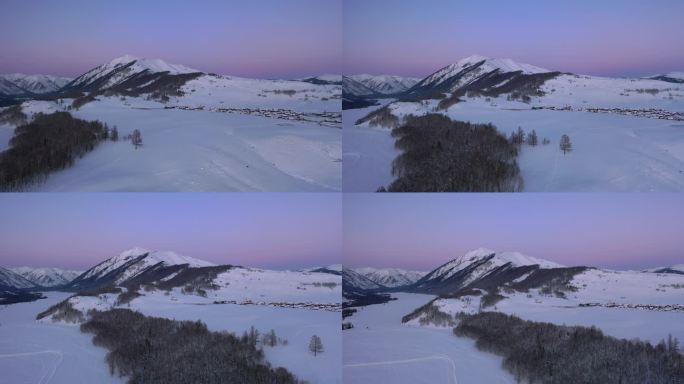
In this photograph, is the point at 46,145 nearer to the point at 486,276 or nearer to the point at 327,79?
the point at 327,79

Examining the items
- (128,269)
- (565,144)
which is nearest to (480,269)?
(565,144)

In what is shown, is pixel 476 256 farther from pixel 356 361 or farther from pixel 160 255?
pixel 160 255

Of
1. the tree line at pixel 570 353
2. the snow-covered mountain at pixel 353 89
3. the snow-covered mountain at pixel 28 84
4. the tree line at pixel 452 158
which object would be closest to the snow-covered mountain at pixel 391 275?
the tree line at pixel 570 353

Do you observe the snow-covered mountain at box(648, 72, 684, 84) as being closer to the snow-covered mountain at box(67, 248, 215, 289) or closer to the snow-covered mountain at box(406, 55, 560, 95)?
the snow-covered mountain at box(406, 55, 560, 95)

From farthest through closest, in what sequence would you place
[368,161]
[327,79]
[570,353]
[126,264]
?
[327,79], [368,161], [126,264], [570,353]

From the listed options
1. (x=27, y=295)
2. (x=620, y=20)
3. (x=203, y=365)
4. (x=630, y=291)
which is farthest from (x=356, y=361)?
(x=620, y=20)

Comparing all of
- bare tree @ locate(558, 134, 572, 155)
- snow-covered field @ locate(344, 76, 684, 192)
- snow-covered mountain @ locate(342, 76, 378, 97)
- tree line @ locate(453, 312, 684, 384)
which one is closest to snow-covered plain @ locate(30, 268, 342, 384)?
snow-covered field @ locate(344, 76, 684, 192)

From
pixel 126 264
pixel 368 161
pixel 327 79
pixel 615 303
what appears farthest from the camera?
pixel 327 79
